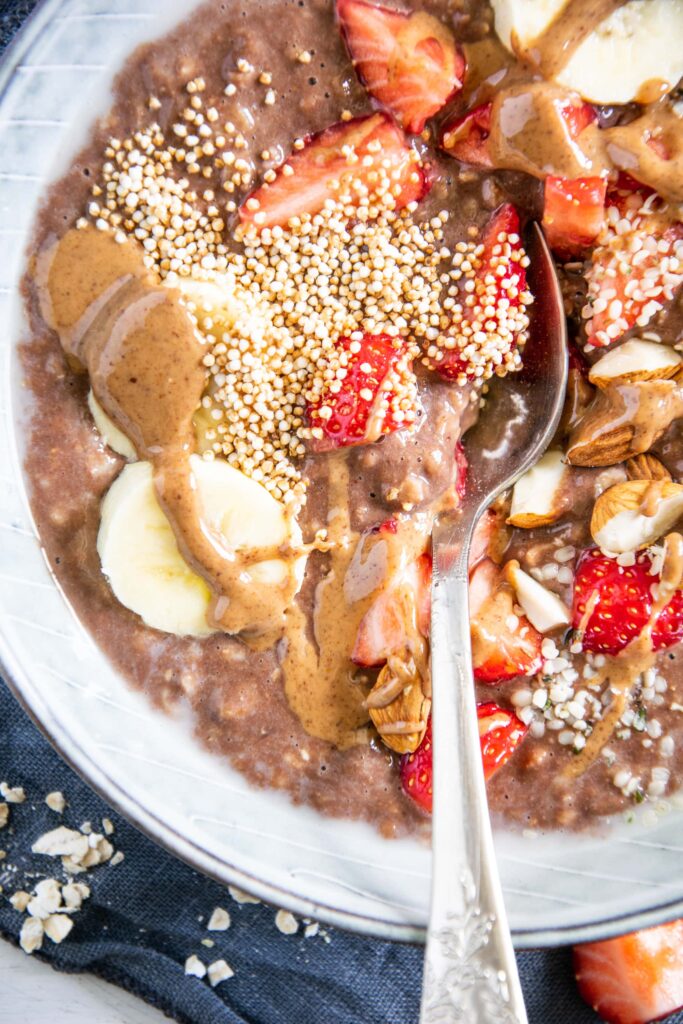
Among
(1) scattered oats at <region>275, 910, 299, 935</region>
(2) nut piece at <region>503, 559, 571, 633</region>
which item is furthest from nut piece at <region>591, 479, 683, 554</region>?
(1) scattered oats at <region>275, 910, 299, 935</region>

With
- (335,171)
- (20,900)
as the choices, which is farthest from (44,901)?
(335,171)

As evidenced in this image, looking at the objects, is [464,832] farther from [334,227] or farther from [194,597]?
[334,227]

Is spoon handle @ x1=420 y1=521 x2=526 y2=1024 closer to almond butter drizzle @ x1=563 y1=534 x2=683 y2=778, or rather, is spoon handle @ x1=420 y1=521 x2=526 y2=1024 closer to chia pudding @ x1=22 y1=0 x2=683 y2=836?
chia pudding @ x1=22 y1=0 x2=683 y2=836

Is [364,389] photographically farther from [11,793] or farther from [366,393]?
[11,793]

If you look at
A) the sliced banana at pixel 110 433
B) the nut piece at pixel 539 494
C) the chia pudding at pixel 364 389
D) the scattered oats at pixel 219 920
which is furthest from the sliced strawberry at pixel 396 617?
the scattered oats at pixel 219 920

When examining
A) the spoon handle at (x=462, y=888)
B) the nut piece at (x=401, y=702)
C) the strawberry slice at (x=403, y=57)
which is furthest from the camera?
the nut piece at (x=401, y=702)

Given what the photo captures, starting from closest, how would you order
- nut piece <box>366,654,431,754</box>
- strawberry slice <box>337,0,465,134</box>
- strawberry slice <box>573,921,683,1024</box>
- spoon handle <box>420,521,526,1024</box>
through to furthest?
spoon handle <box>420,521,526,1024</box> → strawberry slice <box>337,0,465,134</box> → nut piece <box>366,654,431,754</box> → strawberry slice <box>573,921,683,1024</box>

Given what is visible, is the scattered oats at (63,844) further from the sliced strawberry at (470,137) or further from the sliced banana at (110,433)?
the sliced strawberry at (470,137)
